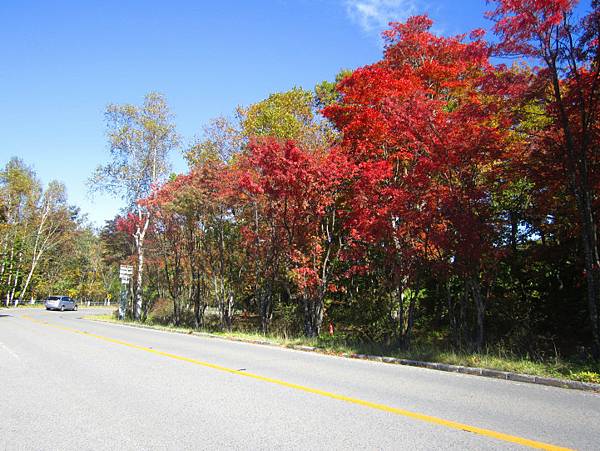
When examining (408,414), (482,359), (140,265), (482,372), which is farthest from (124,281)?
(408,414)

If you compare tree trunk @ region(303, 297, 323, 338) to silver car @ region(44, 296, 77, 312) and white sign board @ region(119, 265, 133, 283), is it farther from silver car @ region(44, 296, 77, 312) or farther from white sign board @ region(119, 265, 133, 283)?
silver car @ region(44, 296, 77, 312)

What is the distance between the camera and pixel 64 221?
162 ft

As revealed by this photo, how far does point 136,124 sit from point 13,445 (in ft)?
87.0

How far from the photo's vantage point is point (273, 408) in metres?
5.62

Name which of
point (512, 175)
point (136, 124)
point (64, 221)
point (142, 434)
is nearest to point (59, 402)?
point (142, 434)

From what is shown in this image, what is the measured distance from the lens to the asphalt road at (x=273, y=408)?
14.5 ft

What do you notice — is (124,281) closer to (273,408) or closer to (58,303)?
(58,303)

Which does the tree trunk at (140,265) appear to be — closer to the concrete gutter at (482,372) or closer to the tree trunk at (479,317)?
the concrete gutter at (482,372)

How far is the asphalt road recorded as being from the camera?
443 cm

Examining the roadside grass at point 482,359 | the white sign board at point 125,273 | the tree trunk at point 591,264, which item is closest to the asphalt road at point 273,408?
the roadside grass at point 482,359

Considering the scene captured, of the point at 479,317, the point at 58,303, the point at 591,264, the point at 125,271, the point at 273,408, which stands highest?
the point at 125,271

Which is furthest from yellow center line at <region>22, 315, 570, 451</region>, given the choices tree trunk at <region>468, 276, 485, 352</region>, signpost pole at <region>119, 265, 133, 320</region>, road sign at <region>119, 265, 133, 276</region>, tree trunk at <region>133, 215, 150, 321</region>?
tree trunk at <region>133, 215, 150, 321</region>

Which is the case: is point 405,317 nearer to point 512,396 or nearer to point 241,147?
point 512,396

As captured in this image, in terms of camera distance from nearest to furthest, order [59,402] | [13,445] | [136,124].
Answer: [13,445]
[59,402]
[136,124]
